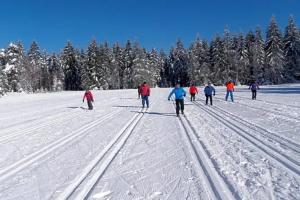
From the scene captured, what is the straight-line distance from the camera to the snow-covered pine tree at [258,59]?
80.9 metres

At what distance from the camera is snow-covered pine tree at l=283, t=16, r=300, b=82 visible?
70312 millimetres

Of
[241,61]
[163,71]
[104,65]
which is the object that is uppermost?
[104,65]

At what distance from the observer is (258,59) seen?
83.4 metres

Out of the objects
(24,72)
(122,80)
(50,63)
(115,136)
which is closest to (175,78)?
(122,80)

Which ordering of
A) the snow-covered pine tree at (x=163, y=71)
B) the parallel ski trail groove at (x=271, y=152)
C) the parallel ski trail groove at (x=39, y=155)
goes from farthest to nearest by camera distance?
the snow-covered pine tree at (x=163, y=71)
the parallel ski trail groove at (x=39, y=155)
the parallel ski trail groove at (x=271, y=152)

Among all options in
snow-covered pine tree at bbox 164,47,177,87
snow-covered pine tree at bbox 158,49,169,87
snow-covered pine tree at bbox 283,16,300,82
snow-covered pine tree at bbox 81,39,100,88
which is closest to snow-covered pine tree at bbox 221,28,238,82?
snow-covered pine tree at bbox 283,16,300,82

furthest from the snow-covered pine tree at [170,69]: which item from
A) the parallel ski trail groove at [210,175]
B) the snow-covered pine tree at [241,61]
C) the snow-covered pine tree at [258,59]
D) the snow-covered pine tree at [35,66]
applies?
the parallel ski trail groove at [210,175]

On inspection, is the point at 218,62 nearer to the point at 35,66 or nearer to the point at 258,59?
the point at 258,59

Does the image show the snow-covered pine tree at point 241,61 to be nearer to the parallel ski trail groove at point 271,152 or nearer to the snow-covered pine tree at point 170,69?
the snow-covered pine tree at point 170,69

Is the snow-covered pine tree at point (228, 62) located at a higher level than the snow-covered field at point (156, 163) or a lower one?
higher

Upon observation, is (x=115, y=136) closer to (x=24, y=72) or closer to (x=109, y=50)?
(x=24, y=72)

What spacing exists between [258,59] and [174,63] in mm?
31377

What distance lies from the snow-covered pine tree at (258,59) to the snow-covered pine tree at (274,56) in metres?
3.71

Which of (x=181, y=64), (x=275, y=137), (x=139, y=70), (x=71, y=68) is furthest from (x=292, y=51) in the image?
(x=275, y=137)
